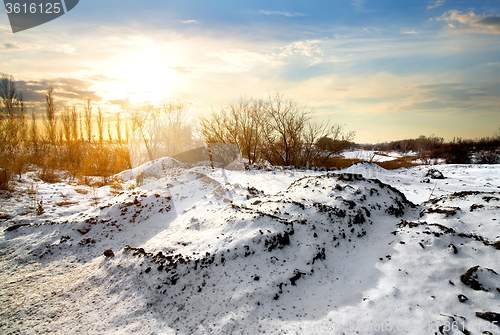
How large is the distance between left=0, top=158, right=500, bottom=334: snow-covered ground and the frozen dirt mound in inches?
0.6

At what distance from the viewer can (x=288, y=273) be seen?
2.87 m

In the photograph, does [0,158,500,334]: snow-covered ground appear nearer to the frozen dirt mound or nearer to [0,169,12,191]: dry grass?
the frozen dirt mound

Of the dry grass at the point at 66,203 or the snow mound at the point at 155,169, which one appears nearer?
the dry grass at the point at 66,203

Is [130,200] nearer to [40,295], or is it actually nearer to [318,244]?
[40,295]

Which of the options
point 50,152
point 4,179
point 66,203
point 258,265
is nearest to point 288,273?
point 258,265

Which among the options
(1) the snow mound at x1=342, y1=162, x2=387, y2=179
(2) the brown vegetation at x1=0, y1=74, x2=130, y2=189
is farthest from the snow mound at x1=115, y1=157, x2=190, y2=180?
(1) the snow mound at x1=342, y1=162, x2=387, y2=179

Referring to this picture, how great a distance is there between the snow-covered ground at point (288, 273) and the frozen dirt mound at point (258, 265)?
0.01m

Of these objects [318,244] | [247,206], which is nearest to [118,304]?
[247,206]

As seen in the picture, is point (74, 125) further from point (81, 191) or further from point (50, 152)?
point (81, 191)

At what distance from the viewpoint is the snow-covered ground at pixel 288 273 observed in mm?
2311

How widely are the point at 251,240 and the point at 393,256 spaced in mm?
1924

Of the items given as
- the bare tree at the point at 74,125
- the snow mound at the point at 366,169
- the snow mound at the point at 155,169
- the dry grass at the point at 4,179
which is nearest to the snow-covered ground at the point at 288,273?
the dry grass at the point at 4,179

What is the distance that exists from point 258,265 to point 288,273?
1.30ft

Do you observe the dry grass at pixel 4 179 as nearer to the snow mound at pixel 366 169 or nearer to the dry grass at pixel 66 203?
the dry grass at pixel 66 203
